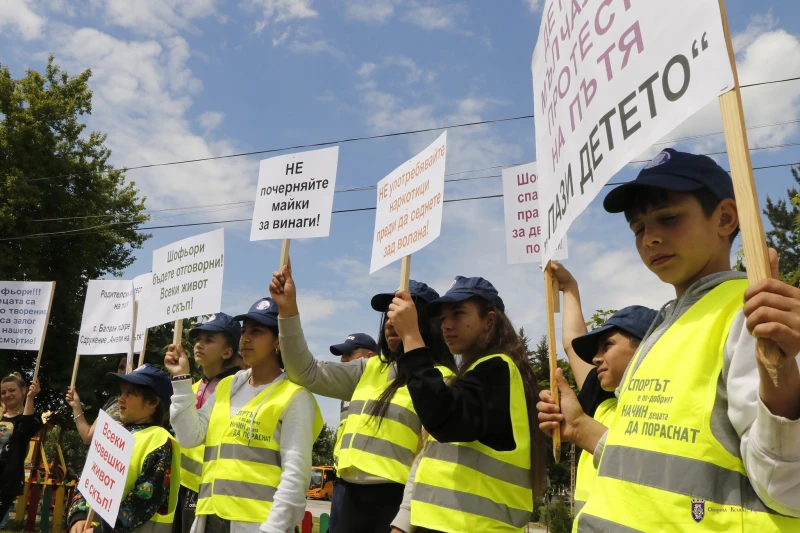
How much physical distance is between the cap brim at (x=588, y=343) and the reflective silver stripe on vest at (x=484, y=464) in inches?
23.6

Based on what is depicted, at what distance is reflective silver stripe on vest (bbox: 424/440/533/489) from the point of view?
3186mm

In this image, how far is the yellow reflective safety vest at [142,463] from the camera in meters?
4.18

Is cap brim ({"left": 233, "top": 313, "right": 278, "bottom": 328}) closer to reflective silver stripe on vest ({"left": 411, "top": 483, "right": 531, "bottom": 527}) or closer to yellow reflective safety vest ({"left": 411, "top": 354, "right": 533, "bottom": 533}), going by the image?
yellow reflective safety vest ({"left": 411, "top": 354, "right": 533, "bottom": 533})

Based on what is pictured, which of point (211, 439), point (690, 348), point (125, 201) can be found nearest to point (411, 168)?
point (211, 439)

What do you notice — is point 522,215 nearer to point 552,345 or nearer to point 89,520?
point 552,345

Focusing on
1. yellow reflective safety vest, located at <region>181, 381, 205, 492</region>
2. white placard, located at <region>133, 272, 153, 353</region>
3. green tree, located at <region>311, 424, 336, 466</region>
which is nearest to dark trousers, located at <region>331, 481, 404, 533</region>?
yellow reflective safety vest, located at <region>181, 381, 205, 492</region>

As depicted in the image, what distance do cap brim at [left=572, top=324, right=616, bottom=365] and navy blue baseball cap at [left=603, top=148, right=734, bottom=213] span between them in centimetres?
135

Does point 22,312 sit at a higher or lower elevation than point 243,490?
higher

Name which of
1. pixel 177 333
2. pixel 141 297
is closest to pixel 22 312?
pixel 141 297

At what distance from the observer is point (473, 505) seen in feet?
10.2

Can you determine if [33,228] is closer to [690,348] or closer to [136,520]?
[136,520]

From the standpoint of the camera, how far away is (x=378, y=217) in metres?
4.30

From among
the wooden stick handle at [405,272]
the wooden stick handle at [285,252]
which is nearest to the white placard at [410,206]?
the wooden stick handle at [405,272]

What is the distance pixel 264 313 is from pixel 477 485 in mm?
2040
